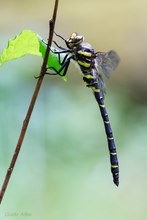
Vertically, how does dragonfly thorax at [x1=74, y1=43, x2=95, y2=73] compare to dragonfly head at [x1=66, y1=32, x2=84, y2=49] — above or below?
below

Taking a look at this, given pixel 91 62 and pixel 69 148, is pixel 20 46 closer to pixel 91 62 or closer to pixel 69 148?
pixel 91 62

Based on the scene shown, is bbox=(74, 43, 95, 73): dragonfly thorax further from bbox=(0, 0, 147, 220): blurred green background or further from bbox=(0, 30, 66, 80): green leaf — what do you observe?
bbox=(0, 0, 147, 220): blurred green background

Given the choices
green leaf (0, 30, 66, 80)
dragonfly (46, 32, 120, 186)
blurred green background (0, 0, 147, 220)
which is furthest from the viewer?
blurred green background (0, 0, 147, 220)

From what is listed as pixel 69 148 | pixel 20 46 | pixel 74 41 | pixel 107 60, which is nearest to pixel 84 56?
pixel 74 41

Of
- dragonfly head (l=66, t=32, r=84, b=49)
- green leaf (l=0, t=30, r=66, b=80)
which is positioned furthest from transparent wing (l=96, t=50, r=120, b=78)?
green leaf (l=0, t=30, r=66, b=80)

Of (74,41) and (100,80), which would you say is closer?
(74,41)

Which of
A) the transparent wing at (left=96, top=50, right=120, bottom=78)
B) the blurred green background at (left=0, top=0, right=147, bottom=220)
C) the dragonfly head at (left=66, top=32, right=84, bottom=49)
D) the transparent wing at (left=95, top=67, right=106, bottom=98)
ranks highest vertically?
the dragonfly head at (left=66, top=32, right=84, bottom=49)

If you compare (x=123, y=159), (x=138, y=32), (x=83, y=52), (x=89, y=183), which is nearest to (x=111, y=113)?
(x=123, y=159)
